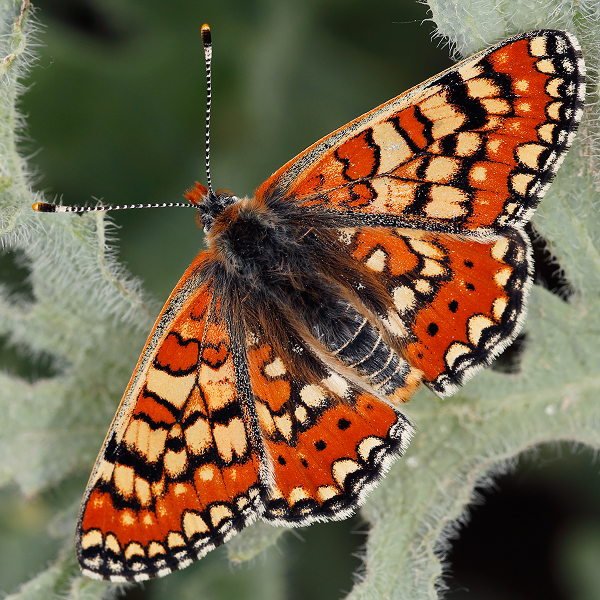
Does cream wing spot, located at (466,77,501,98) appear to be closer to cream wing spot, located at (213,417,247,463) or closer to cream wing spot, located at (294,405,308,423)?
cream wing spot, located at (294,405,308,423)

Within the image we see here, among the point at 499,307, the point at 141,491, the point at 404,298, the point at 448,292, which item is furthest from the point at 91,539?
the point at 499,307

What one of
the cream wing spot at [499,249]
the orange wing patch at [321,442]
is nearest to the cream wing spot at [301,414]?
the orange wing patch at [321,442]

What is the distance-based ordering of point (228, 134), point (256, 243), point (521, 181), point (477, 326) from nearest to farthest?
point (521, 181) < point (477, 326) < point (256, 243) < point (228, 134)

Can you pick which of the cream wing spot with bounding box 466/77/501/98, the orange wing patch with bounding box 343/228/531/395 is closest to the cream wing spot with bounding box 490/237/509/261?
the orange wing patch with bounding box 343/228/531/395

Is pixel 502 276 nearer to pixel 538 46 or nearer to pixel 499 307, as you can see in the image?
pixel 499 307

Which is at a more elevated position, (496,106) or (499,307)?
(496,106)

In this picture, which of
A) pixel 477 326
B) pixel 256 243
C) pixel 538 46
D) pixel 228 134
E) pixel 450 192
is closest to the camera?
pixel 538 46

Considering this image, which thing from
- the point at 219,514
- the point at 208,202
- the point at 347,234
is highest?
the point at 208,202

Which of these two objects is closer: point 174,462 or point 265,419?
point 174,462
